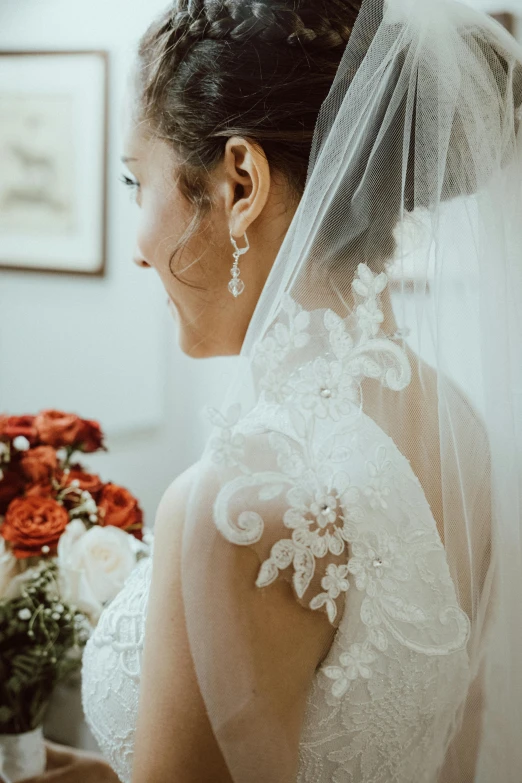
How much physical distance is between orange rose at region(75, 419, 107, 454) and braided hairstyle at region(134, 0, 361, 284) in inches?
17.1

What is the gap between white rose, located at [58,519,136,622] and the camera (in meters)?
1.06

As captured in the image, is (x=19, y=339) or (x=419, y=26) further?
(x=19, y=339)

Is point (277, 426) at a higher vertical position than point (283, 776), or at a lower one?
higher

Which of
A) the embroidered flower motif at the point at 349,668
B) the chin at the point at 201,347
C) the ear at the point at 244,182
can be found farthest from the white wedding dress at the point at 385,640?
the chin at the point at 201,347

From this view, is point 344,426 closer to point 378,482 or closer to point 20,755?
point 378,482

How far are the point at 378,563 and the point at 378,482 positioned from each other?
0.08 meters

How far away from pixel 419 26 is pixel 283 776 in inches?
29.1

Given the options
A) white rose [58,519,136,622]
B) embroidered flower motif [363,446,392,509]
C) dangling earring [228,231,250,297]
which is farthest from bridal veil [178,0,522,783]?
white rose [58,519,136,622]

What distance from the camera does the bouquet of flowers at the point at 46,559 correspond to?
102 centimetres

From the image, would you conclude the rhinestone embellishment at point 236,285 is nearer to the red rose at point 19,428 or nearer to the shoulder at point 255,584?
the shoulder at point 255,584

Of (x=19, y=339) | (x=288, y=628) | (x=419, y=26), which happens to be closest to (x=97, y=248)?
(x=19, y=339)

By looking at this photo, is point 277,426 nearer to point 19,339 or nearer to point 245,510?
point 245,510

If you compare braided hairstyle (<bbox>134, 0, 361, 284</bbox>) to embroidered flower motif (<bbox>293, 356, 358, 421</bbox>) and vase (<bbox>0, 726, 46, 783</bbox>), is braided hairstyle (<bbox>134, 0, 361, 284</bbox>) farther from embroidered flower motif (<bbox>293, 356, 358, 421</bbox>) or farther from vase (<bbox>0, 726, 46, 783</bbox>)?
vase (<bbox>0, 726, 46, 783</bbox>)

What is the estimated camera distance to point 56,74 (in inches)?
91.6
